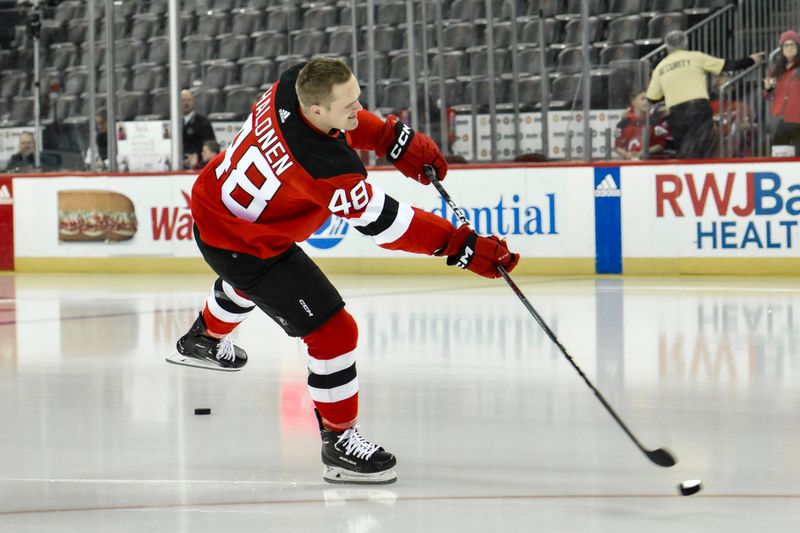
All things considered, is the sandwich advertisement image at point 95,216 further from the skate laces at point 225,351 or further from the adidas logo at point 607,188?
the skate laces at point 225,351

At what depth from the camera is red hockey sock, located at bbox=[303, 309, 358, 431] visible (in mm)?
4145

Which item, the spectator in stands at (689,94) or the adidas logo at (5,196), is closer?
the spectator in stands at (689,94)

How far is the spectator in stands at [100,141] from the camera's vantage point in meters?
13.3

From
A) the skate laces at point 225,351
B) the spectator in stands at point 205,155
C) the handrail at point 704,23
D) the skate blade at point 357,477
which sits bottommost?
the skate blade at point 357,477

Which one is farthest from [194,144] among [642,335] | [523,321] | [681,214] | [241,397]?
[241,397]

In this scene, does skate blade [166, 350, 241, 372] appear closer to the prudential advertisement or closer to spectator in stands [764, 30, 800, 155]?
the prudential advertisement

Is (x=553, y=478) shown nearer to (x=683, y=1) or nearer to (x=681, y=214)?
(x=681, y=214)

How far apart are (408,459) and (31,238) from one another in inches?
412

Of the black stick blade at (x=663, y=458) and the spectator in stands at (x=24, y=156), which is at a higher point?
Answer: the spectator in stands at (x=24, y=156)

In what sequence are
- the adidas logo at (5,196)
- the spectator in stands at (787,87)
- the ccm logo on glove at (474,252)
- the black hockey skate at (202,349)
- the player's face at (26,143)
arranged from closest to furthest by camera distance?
the ccm logo on glove at (474,252) → the black hockey skate at (202,349) → the spectator in stands at (787,87) → the player's face at (26,143) → the adidas logo at (5,196)

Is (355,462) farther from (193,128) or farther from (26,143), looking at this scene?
(26,143)

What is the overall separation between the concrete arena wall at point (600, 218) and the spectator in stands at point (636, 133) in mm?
140

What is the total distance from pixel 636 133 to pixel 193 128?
4.49 m

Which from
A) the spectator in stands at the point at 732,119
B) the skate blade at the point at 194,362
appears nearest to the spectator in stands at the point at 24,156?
the spectator in stands at the point at 732,119
